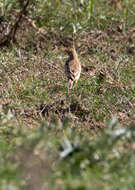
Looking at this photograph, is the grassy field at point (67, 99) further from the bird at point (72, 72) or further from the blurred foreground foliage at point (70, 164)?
the bird at point (72, 72)

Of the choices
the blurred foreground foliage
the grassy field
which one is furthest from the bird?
the blurred foreground foliage

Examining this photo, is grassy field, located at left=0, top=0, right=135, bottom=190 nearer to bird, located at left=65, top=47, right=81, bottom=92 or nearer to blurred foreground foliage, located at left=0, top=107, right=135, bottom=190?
blurred foreground foliage, located at left=0, top=107, right=135, bottom=190

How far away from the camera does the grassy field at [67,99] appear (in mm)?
4531

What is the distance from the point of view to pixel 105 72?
904cm

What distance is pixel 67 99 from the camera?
8.26 meters

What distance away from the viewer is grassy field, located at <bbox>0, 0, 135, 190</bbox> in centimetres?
453

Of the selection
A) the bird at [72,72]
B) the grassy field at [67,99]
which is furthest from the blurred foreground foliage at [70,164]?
the bird at [72,72]

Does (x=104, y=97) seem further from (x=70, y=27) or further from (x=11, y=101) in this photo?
(x=70, y=27)

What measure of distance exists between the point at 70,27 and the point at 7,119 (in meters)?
5.11

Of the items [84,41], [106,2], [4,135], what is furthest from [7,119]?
[106,2]

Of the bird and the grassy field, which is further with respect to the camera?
the bird

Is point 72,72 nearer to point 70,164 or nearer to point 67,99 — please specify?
point 67,99

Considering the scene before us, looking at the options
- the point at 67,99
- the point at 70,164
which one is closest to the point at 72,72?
the point at 67,99

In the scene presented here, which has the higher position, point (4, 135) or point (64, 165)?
point (64, 165)
